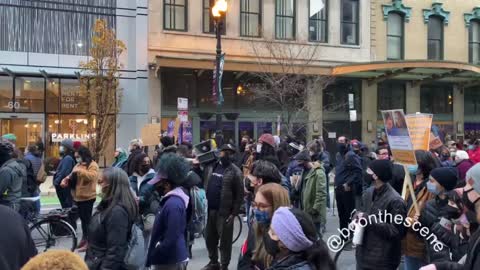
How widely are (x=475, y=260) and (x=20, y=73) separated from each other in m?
22.5

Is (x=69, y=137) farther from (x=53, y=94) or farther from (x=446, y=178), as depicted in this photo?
(x=446, y=178)

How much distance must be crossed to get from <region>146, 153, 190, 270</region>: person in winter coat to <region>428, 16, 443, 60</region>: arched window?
27.1 m

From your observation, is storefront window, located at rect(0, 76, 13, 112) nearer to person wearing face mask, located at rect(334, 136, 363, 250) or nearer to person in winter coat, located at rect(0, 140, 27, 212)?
person in winter coat, located at rect(0, 140, 27, 212)

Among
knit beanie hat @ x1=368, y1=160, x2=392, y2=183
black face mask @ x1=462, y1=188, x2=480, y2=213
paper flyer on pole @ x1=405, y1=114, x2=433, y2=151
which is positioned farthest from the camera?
paper flyer on pole @ x1=405, y1=114, x2=433, y2=151

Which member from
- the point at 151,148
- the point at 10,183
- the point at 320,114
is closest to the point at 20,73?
the point at 151,148

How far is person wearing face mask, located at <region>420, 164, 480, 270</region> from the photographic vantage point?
2984mm

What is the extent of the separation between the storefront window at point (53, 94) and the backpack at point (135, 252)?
19.4 metres

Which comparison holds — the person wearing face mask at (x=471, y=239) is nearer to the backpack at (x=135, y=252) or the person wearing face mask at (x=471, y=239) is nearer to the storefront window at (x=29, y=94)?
the backpack at (x=135, y=252)

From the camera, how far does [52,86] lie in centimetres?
2309

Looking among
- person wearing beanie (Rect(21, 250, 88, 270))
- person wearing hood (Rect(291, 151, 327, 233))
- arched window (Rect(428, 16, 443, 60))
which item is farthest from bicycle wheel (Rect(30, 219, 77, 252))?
arched window (Rect(428, 16, 443, 60))

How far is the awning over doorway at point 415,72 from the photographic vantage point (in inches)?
983

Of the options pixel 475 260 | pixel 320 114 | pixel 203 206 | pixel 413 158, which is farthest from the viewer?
pixel 320 114

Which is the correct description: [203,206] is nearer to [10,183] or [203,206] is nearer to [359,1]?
[10,183]

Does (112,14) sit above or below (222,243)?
above
